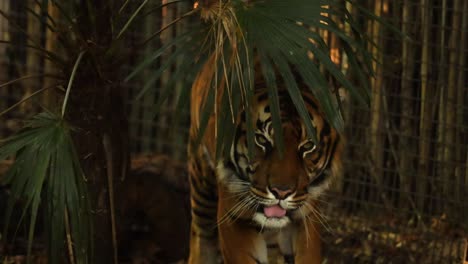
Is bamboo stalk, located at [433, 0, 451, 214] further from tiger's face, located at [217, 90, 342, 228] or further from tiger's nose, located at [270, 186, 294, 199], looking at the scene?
tiger's nose, located at [270, 186, 294, 199]

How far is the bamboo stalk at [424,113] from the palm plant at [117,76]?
1898mm

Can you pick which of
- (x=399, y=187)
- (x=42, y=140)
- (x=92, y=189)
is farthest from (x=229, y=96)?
(x=399, y=187)

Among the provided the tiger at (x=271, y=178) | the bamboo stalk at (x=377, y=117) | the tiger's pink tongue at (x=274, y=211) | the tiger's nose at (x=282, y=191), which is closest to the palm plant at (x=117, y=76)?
the tiger at (x=271, y=178)

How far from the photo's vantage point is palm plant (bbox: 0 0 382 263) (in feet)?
12.8

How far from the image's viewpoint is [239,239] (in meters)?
4.95

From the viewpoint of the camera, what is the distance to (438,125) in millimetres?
6367

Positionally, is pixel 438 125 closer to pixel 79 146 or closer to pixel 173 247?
pixel 173 247

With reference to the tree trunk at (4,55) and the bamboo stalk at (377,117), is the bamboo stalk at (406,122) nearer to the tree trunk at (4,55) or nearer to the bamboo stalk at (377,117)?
the bamboo stalk at (377,117)

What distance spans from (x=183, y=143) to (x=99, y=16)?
2.63 meters

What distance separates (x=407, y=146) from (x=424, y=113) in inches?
9.1

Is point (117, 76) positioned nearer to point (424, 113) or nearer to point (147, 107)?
point (424, 113)

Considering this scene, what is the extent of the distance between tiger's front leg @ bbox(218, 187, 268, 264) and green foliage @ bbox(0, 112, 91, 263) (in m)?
0.94

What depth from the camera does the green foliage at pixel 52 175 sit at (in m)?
3.98

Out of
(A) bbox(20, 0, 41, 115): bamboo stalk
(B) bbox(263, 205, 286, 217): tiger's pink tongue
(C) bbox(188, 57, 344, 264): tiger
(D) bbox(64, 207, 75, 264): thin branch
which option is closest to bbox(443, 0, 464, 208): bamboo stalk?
(C) bbox(188, 57, 344, 264): tiger
